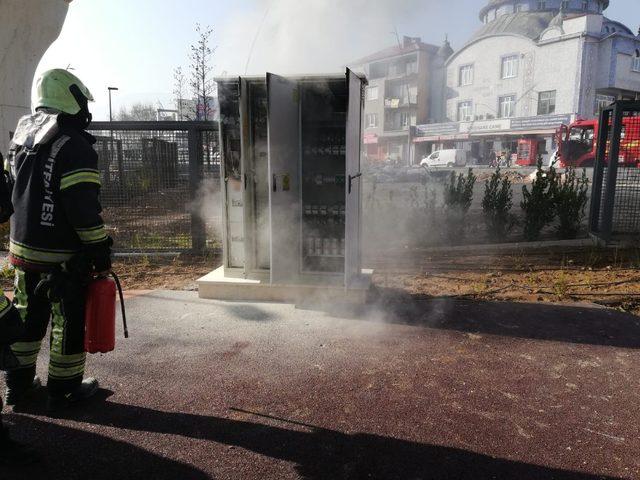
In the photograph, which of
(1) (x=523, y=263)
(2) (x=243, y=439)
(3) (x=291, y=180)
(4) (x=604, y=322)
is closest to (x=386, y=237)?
(1) (x=523, y=263)

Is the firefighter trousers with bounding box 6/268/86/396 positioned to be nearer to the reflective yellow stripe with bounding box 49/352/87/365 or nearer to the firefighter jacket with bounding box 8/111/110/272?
the reflective yellow stripe with bounding box 49/352/87/365

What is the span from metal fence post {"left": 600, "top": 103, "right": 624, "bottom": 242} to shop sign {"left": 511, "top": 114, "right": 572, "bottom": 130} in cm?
3083

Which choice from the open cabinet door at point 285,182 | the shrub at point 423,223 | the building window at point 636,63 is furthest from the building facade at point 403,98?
the open cabinet door at point 285,182

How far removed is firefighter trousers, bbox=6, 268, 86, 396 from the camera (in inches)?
117

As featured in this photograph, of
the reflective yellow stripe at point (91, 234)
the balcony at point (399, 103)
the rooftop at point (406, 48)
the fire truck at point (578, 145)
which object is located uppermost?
the rooftop at point (406, 48)

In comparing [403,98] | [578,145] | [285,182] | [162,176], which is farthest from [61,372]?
[403,98]

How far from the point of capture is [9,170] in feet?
10.5

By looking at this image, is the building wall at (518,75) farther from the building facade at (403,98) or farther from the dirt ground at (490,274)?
the dirt ground at (490,274)

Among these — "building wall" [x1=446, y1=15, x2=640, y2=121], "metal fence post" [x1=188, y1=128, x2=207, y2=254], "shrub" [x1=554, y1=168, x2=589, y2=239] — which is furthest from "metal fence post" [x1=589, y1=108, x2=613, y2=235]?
"building wall" [x1=446, y1=15, x2=640, y2=121]

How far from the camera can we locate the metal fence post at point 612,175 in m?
7.47

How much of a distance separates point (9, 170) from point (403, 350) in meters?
3.21

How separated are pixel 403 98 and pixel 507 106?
39.2ft

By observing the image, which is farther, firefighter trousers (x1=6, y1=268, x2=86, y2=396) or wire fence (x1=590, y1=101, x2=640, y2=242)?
wire fence (x1=590, y1=101, x2=640, y2=242)

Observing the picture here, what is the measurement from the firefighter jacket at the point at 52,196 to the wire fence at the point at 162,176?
409 centimetres
